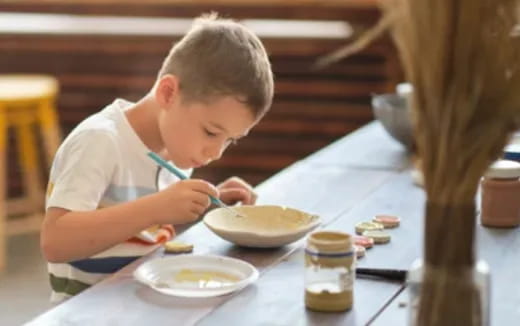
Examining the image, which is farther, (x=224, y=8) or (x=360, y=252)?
(x=224, y=8)

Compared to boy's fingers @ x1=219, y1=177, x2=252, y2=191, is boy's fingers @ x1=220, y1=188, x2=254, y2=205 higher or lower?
lower

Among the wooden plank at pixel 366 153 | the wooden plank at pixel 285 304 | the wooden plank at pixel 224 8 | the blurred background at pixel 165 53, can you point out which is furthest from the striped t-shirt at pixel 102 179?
the wooden plank at pixel 224 8

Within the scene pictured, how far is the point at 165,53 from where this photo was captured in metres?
4.60

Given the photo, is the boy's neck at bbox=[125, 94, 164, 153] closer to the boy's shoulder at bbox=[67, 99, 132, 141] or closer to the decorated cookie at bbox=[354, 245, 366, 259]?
the boy's shoulder at bbox=[67, 99, 132, 141]

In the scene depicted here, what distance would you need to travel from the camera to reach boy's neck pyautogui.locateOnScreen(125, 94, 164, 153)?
2.04 m

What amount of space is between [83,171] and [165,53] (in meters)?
2.76

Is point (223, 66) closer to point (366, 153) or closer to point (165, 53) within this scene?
point (366, 153)

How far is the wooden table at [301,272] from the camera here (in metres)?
1.49

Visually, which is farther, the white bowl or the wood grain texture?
the white bowl

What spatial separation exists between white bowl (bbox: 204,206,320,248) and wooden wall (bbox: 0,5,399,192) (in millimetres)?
2595

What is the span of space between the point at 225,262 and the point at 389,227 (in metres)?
0.38

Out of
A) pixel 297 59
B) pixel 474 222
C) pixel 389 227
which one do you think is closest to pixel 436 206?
pixel 474 222

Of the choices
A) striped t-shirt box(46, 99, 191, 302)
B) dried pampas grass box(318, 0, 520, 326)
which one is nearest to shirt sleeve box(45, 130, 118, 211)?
striped t-shirt box(46, 99, 191, 302)

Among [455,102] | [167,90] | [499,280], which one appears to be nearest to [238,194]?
[167,90]
